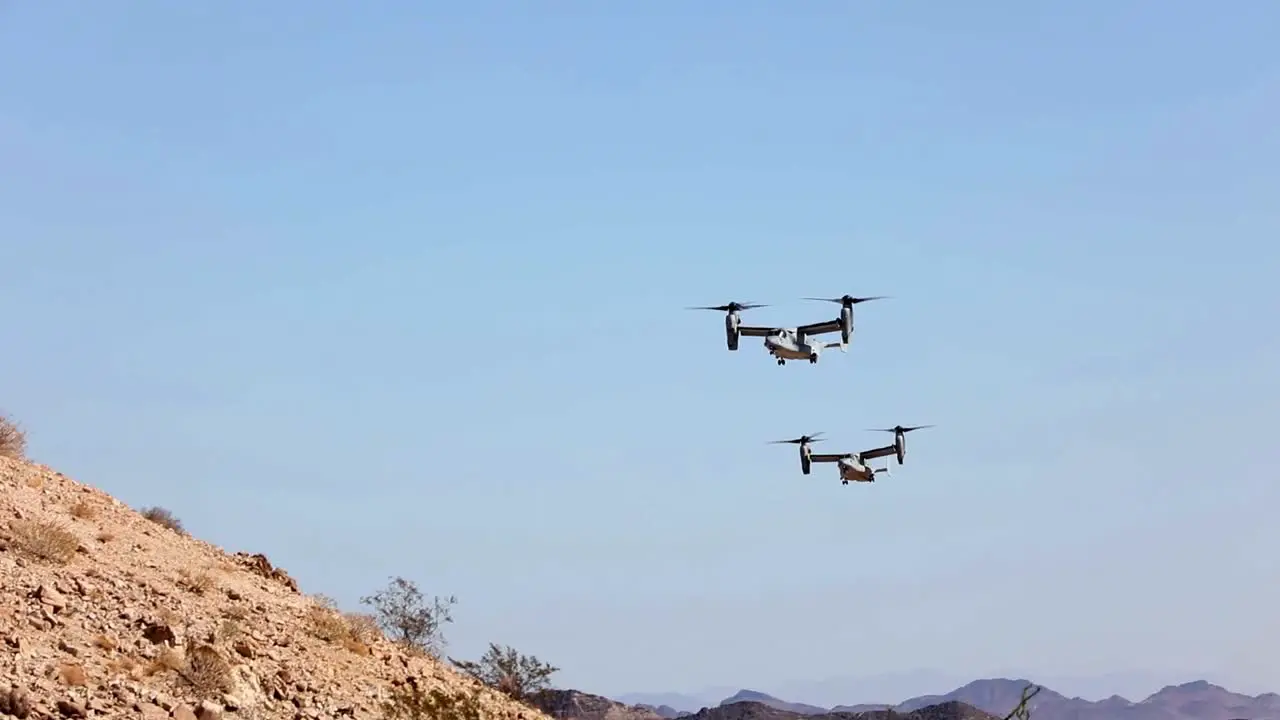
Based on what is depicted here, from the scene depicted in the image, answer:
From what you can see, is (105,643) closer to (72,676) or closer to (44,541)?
(72,676)

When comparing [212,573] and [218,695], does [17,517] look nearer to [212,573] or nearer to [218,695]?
[212,573]

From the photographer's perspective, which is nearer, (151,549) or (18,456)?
(151,549)

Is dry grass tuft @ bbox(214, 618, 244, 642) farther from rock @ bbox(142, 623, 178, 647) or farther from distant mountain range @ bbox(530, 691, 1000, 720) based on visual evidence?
distant mountain range @ bbox(530, 691, 1000, 720)

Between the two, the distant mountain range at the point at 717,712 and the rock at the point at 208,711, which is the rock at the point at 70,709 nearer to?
the rock at the point at 208,711

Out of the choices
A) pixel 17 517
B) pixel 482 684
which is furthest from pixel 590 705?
pixel 17 517

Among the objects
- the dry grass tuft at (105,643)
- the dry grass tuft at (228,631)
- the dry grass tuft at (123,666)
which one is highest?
the dry grass tuft at (228,631)

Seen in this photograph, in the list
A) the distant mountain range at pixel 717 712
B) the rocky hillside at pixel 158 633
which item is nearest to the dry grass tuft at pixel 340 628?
the rocky hillside at pixel 158 633

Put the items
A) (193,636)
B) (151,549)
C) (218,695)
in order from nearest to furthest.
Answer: (218,695)
(193,636)
(151,549)
